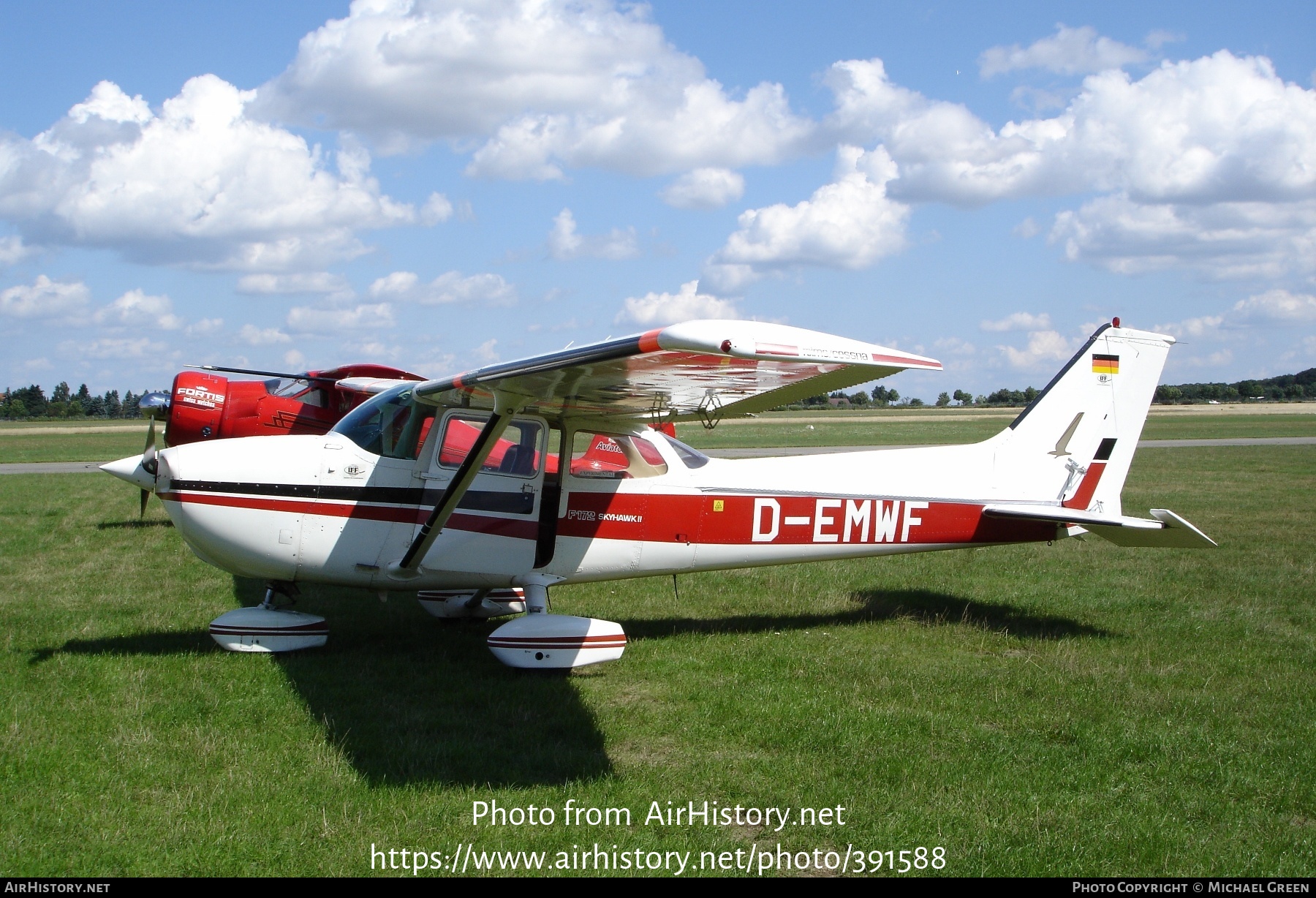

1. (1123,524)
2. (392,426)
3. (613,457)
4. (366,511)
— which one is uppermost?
(392,426)

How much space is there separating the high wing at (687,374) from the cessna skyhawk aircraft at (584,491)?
0.04 metres

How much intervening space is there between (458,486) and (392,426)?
109cm

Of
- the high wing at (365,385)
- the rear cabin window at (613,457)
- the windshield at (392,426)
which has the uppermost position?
the high wing at (365,385)

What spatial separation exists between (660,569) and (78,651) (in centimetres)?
469

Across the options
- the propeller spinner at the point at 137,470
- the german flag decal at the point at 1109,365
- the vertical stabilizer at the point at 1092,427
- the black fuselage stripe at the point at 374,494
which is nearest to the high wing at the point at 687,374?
the black fuselage stripe at the point at 374,494

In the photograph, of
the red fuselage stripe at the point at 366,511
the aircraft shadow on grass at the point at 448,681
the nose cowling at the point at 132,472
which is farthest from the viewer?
the nose cowling at the point at 132,472

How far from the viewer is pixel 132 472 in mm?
8602

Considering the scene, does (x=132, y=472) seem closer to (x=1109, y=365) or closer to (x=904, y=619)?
(x=904, y=619)

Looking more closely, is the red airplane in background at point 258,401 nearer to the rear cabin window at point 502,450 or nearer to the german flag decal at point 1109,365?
the rear cabin window at point 502,450

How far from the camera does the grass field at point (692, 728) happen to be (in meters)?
4.37

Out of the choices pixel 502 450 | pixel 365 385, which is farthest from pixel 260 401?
pixel 502 450

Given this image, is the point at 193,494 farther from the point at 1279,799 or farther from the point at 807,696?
the point at 1279,799

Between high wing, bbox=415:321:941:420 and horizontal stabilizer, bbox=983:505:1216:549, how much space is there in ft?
10.0

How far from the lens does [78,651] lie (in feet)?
23.5
